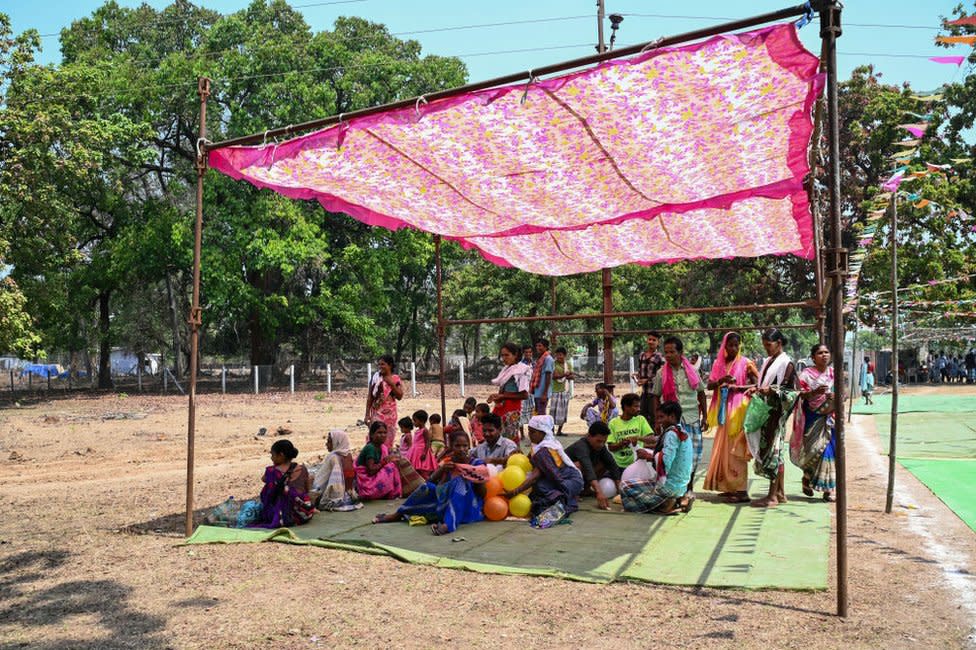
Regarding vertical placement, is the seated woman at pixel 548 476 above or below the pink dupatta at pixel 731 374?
below

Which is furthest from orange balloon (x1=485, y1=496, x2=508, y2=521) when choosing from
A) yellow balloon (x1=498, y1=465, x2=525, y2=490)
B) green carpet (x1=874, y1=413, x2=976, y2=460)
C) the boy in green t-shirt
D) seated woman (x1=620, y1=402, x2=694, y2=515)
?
green carpet (x1=874, y1=413, x2=976, y2=460)

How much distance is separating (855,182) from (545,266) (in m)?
21.7

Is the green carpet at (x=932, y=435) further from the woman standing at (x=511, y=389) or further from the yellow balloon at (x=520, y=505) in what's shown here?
the yellow balloon at (x=520, y=505)

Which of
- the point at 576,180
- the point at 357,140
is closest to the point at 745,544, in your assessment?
the point at 576,180

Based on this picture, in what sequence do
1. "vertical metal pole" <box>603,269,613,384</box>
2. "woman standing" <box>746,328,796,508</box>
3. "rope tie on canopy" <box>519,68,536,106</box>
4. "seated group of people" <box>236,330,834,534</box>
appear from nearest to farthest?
"rope tie on canopy" <box>519,68,536,106</box>, "seated group of people" <box>236,330,834,534</box>, "woman standing" <box>746,328,796,508</box>, "vertical metal pole" <box>603,269,613,384</box>

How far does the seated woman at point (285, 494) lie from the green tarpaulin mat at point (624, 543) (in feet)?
0.49

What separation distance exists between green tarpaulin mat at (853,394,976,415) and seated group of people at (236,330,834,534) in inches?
556

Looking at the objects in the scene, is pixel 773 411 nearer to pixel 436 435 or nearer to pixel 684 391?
pixel 684 391

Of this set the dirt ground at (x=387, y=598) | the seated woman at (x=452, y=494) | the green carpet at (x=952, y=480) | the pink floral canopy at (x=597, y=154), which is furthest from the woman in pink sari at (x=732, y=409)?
the seated woman at (x=452, y=494)

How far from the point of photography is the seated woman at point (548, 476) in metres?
6.82

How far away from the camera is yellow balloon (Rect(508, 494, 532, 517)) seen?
6.91 meters

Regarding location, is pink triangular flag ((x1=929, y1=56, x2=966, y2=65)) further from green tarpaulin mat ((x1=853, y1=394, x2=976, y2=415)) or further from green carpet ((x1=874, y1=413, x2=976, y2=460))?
green tarpaulin mat ((x1=853, y1=394, x2=976, y2=415))

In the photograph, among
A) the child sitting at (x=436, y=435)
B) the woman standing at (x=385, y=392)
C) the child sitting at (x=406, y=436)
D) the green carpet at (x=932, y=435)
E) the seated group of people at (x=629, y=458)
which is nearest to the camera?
the seated group of people at (x=629, y=458)

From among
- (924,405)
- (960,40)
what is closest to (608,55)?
(960,40)
